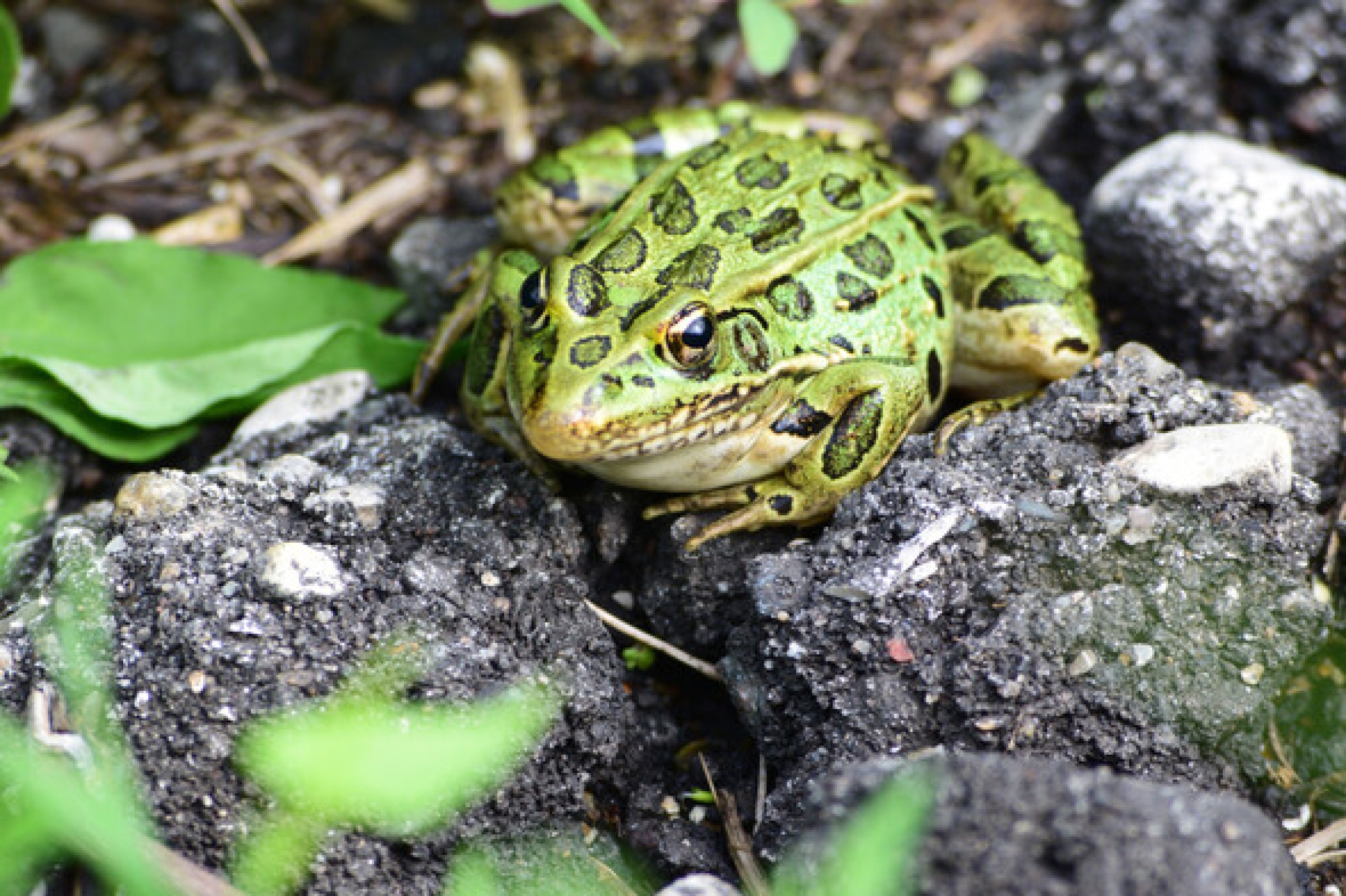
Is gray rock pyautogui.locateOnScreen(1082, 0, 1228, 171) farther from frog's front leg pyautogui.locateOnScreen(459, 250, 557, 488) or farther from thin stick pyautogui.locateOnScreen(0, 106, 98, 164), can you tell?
thin stick pyautogui.locateOnScreen(0, 106, 98, 164)

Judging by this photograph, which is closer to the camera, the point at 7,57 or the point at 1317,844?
the point at 1317,844

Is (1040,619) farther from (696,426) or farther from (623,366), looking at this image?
(623,366)

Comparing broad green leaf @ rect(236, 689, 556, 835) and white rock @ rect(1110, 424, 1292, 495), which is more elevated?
white rock @ rect(1110, 424, 1292, 495)

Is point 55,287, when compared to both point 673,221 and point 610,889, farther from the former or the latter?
point 610,889

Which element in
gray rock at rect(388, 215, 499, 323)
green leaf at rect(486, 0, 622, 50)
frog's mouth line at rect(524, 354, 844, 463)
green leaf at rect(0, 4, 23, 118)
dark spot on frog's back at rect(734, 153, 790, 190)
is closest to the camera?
frog's mouth line at rect(524, 354, 844, 463)

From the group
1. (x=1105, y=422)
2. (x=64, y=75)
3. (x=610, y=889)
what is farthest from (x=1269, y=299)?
(x=64, y=75)

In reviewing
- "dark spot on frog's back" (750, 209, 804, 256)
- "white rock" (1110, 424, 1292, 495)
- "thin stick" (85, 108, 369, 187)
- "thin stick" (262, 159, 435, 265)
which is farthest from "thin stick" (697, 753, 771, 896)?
"thin stick" (85, 108, 369, 187)

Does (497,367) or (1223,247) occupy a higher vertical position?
(1223,247)

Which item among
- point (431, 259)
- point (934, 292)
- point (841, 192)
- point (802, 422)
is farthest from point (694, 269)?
point (431, 259)
